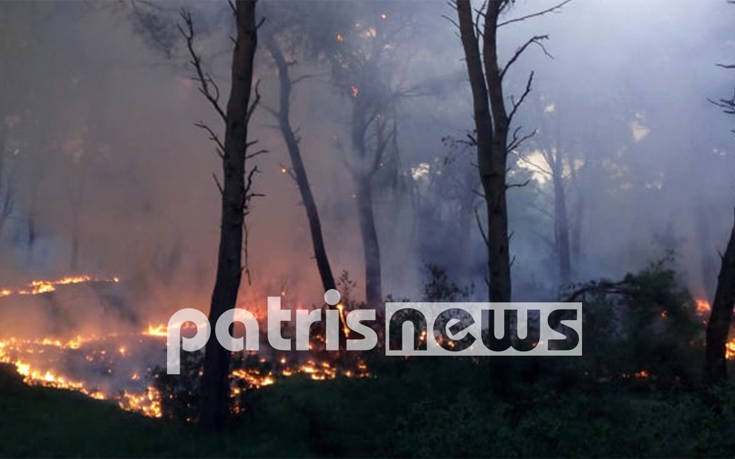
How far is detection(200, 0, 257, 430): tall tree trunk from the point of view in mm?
7617

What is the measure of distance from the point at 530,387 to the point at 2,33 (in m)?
16.6

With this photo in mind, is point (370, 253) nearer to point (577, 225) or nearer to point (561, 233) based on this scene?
point (561, 233)

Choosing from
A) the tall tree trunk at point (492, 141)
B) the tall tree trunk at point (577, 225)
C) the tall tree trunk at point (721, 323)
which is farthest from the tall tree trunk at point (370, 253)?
the tall tree trunk at point (577, 225)

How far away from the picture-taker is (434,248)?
30.0 meters

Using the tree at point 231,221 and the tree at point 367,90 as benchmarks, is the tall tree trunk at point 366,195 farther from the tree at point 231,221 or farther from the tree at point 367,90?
the tree at point 231,221

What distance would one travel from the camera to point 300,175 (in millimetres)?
15117

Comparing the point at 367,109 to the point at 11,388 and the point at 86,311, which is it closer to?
the point at 86,311

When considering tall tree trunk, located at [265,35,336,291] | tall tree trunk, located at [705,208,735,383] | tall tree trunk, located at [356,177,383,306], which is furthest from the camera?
tall tree trunk, located at [356,177,383,306]

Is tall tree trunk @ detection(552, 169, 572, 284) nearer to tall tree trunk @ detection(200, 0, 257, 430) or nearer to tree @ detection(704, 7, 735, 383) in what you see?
tree @ detection(704, 7, 735, 383)

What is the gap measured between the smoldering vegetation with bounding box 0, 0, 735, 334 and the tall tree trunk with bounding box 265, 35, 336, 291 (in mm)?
659

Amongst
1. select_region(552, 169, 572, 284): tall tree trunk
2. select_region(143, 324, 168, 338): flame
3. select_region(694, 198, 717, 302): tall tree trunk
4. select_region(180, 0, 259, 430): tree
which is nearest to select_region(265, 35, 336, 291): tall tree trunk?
select_region(143, 324, 168, 338): flame

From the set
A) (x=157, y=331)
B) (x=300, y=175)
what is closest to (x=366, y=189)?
(x=300, y=175)

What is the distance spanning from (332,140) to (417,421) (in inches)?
532

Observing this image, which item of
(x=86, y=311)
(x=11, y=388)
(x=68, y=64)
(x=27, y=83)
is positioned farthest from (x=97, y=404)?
(x=27, y=83)
